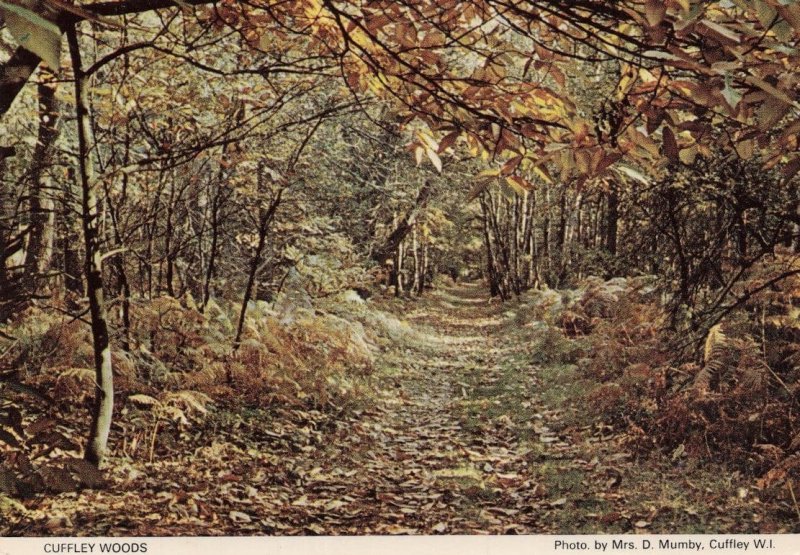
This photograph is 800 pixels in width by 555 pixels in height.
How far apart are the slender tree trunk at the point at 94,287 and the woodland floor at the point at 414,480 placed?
0.66 feet

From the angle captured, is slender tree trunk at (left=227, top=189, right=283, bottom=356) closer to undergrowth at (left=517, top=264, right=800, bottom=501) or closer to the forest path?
the forest path

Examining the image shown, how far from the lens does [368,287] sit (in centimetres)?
345

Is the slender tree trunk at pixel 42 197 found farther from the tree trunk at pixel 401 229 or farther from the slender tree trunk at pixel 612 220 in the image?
the slender tree trunk at pixel 612 220

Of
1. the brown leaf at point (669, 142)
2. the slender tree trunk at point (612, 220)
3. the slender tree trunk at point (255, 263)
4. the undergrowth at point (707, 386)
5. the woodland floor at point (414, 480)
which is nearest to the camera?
the brown leaf at point (669, 142)

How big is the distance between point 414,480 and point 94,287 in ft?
6.02

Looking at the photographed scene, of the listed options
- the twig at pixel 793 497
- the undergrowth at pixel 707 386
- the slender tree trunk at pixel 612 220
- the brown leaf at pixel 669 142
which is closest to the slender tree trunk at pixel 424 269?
the undergrowth at pixel 707 386

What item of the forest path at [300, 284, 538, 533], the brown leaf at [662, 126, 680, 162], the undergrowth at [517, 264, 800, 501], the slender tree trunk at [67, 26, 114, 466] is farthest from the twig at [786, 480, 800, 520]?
the slender tree trunk at [67, 26, 114, 466]

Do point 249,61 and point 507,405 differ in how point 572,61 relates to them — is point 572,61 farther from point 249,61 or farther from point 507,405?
point 507,405

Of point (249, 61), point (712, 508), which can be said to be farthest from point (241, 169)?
point (712, 508)

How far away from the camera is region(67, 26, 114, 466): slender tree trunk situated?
2680 mm

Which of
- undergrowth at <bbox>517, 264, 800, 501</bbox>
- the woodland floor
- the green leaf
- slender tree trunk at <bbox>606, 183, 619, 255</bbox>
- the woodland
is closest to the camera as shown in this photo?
the green leaf

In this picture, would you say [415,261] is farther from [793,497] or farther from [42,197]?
[793,497]

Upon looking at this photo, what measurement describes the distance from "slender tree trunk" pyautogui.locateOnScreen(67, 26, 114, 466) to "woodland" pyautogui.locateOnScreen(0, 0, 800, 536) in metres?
0.01

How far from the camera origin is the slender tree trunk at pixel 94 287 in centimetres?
268
